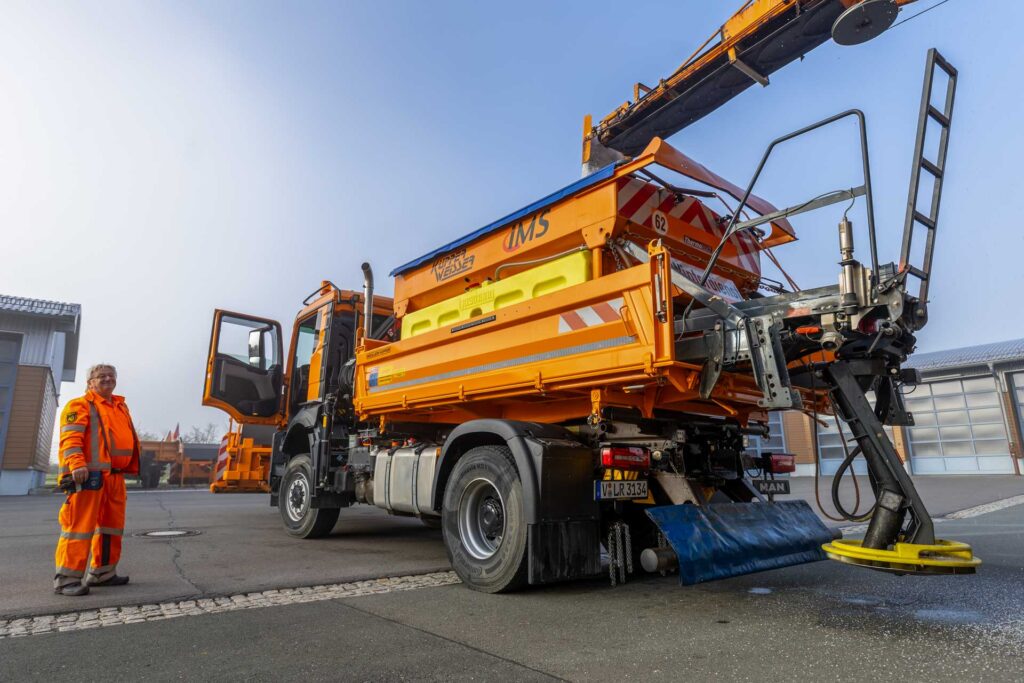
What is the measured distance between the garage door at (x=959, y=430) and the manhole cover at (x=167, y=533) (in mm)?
22725

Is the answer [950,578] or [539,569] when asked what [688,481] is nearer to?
[539,569]

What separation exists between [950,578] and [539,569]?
3402 mm

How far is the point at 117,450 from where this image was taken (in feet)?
15.0

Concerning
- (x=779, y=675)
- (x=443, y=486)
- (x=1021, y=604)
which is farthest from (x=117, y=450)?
(x=1021, y=604)

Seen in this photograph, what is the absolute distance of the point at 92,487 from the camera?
4328 mm

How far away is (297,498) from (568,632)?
4.95 metres

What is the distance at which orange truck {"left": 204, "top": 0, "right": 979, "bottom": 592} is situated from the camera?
11.5ft

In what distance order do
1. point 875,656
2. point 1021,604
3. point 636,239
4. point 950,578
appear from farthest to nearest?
point 950,578 < point 636,239 < point 1021,604 < point 875,656

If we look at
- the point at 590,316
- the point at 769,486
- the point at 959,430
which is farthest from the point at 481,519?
the point at 959,430

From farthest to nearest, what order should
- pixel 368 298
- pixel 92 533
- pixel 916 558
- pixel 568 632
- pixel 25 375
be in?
pixel 25 375 < pixel 368 298 < pixel 92 533 < pixel 568 632 < pixel 916 558

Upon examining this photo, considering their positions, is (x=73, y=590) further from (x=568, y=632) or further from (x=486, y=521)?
(x=568, y=632)

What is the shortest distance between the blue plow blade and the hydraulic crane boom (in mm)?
4536

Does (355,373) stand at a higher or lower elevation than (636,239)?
lower

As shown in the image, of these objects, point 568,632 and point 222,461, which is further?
point 222,461
